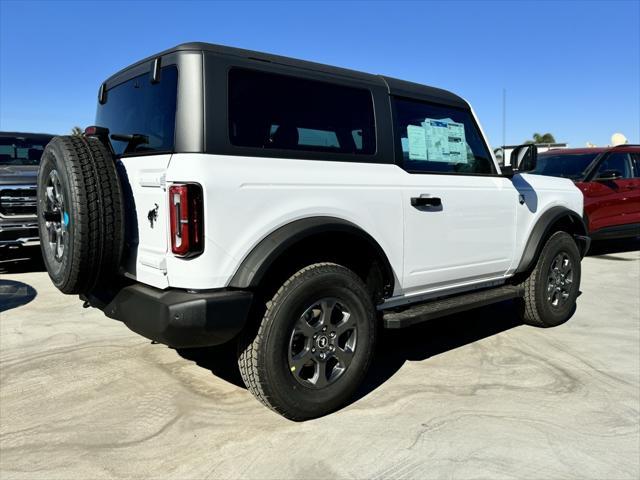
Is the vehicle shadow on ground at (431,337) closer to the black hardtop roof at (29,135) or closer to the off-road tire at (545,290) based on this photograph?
the off-road tire at (545,290)

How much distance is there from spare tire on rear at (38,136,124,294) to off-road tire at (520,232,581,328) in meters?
3.45

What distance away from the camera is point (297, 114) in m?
2.96

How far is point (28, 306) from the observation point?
5324 millimetres

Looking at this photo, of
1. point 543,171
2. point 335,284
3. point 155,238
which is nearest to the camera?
point 155,238

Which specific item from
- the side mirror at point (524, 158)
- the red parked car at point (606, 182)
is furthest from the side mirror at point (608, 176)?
the side mirror at point (524, 158)

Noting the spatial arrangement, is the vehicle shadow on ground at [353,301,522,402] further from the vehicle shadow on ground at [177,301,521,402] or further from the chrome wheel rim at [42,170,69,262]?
the chrome wheel rim at [42,170,69,262]

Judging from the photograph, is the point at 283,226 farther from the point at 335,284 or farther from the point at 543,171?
the point at 543,171

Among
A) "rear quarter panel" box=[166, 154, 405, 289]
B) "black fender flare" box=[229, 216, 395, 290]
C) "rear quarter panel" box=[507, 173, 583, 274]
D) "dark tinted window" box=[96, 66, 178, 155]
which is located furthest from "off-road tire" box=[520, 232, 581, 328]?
"dark tinted window" box=[96, 66, 178, 155]

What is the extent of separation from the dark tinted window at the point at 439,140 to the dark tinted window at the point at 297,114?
A: 346mm

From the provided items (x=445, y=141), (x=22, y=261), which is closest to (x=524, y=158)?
(x=445, y=141)

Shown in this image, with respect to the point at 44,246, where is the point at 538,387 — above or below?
below

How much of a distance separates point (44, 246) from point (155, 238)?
3.53ft

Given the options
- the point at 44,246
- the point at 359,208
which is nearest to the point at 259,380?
the point at 359,208

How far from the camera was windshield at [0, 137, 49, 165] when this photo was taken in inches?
299
